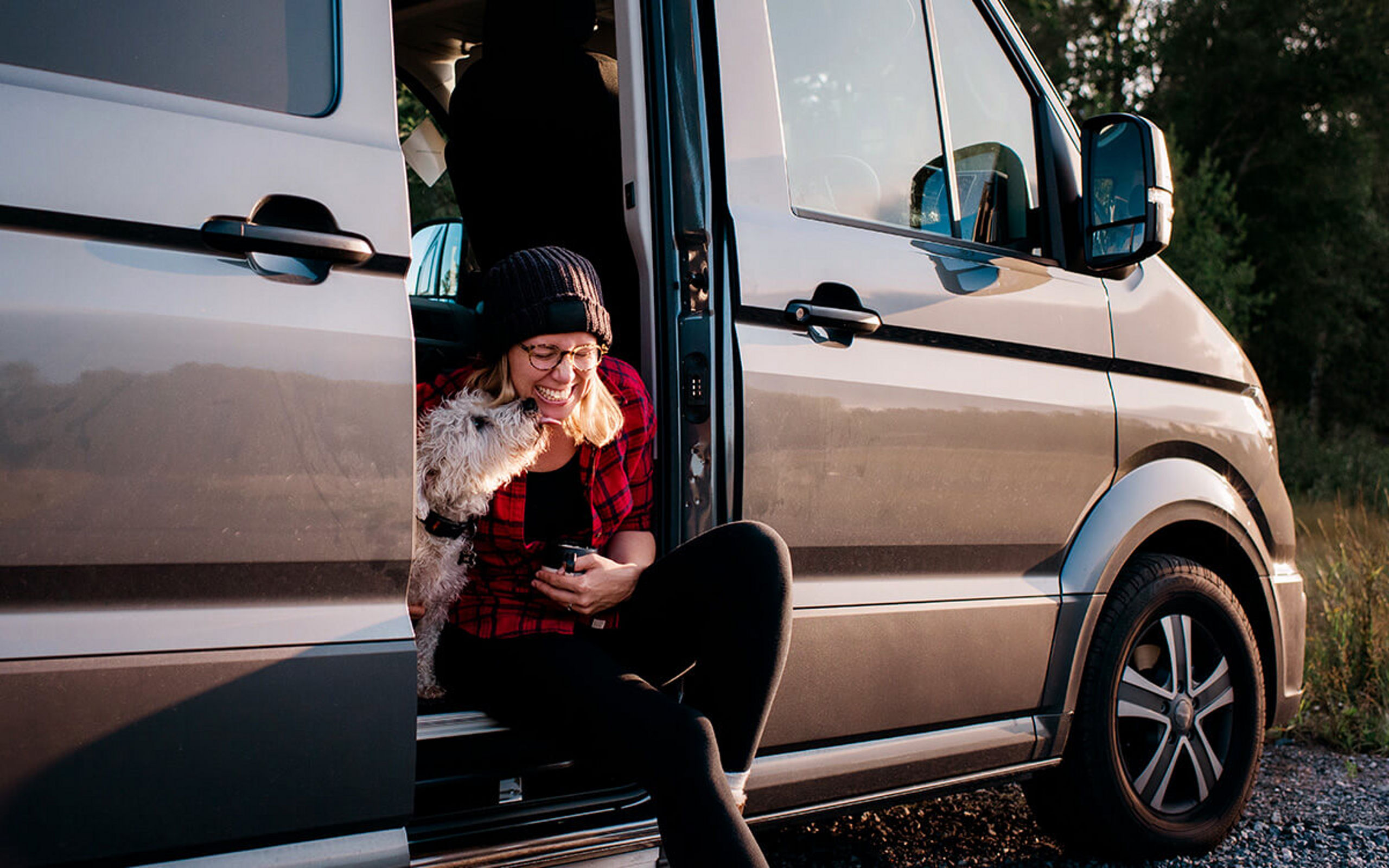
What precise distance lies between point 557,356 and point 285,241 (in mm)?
577

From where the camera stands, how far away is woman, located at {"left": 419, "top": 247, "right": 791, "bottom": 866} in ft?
6.75

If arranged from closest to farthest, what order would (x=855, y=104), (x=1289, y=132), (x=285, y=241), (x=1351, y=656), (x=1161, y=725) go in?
(x=285, y=241) → (x=855, y=104) → (x=1161, y=725) → (x=1351, y=656) → (x=1289, y=132)

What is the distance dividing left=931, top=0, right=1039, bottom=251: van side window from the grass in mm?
2392

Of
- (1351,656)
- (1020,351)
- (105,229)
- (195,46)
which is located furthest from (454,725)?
(1351,656)

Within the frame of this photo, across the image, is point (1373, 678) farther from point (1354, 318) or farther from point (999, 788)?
point (1354, 318)

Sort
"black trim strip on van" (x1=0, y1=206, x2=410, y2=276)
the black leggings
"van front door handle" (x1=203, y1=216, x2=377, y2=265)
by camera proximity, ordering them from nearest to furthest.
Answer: "black trim strip on van" (x1=0, y1=206, x2=410, y2=276) → "van front door handle" (x1=203, y1=216, x2=377, y2=265) → the black leggings

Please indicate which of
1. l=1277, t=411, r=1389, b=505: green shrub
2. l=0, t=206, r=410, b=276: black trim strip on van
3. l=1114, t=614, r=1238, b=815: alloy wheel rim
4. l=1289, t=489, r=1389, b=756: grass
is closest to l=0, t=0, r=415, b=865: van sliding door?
l=0, t=206, r=410, b=276: black trim strip on van

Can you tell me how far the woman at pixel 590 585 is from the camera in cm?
206

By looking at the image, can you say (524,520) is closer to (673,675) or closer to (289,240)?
(673,675)

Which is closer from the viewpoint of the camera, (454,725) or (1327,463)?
(454,725)

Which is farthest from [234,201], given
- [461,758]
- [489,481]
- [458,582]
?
[461,758]

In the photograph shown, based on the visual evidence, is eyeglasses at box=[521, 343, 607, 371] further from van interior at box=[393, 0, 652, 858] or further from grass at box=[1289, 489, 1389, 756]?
grass at box=[1289, 489, 1389, 756]

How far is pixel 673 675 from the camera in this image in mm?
2285

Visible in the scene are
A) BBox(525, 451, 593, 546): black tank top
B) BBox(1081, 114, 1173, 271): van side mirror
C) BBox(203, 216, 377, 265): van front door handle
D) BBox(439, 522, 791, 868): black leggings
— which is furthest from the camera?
BBox(1081, 114, 1173, 271): van side mirror
